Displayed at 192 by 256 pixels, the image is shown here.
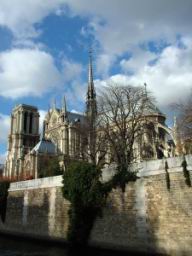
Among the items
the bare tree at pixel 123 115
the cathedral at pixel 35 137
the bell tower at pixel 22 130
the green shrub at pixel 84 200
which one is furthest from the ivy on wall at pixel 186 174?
the bell tower at pixel 22 130

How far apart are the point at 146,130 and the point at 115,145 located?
11.5 ft

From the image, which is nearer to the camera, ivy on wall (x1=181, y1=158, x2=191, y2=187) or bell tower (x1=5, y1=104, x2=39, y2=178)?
ivy on wall (x1=181, y1=158, x2=191, y2=187)

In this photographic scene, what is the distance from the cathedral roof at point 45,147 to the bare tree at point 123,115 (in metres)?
40.3

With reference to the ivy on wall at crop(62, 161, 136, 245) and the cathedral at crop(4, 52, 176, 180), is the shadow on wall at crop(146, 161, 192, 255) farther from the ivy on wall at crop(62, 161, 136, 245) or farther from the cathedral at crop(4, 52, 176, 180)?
the cathedral at crop(4, 52, 176, 180)

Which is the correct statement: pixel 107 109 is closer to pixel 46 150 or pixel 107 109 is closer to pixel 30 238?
pixel 30 238

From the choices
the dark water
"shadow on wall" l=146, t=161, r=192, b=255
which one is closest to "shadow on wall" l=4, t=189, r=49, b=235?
the dark water

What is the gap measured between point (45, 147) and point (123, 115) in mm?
44576

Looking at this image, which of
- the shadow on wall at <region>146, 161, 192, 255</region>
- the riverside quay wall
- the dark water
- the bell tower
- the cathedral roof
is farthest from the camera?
the bell tower

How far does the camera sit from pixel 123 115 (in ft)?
88.8

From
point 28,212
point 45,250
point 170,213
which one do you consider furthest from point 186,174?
point 28,212

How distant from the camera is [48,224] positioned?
23.6 m

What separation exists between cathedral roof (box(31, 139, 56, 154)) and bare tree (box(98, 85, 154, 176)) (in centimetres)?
4026

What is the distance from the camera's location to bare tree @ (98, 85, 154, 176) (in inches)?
1047

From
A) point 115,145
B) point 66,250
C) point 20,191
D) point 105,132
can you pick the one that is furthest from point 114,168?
point 20,191
